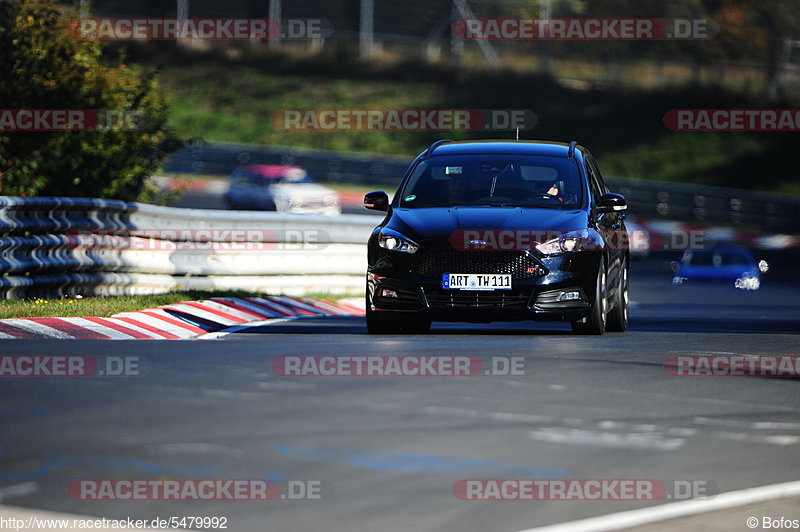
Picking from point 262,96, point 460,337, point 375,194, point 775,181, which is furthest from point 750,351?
point 262,96

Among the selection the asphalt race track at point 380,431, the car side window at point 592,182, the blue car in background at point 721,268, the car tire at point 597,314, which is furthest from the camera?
the blue car in background at point 721,268

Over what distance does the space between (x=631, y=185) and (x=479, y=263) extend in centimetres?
3212

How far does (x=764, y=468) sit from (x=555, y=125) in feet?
154

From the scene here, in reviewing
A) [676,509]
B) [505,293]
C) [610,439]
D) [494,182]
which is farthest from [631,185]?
[676,509]

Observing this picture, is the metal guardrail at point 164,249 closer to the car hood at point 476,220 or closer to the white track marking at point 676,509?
the car hood at point 476,220

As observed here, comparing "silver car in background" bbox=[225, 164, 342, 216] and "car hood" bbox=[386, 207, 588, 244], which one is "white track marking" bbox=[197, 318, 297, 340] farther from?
"silver car in background" bbox=[225, 164, 342, 216]

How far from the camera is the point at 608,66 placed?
2194 inches

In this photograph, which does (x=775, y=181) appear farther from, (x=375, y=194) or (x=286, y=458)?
(x=286, y=458)

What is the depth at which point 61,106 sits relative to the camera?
19.2 meters

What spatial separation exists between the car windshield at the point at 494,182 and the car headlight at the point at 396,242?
674mm

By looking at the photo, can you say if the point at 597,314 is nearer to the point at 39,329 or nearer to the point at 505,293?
the point at 505,293

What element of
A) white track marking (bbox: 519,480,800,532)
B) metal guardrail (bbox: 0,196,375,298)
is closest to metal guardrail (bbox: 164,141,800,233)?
metal guardrail (bbox: 0,196,375,298)

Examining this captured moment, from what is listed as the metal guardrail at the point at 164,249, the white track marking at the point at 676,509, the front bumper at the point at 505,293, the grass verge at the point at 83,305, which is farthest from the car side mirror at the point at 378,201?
the white track marking at the point at 676,509

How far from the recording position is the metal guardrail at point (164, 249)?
1482 centimetres
